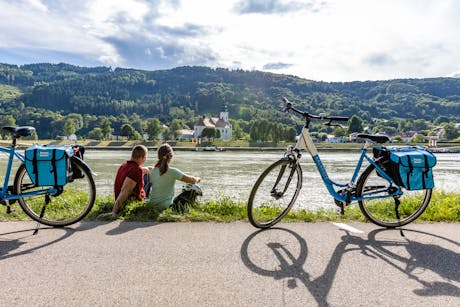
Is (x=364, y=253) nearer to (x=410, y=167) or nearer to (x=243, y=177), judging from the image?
(x=410, y=167)

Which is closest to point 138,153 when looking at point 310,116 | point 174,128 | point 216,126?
point 310,116

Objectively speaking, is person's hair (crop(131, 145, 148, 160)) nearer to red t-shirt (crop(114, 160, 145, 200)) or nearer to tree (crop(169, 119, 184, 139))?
red t-shirt (crop(114, 160, 145, 200))

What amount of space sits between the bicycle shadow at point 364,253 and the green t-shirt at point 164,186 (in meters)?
1.68

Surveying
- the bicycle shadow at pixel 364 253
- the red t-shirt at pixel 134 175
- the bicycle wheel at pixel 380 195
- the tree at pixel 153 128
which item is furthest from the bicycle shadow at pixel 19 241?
the tree at pixel 153 128

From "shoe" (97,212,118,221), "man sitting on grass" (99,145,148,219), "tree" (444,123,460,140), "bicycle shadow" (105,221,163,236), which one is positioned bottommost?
"tree" (444,123,460,140)

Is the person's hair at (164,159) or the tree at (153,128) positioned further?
the tree at (153,128)

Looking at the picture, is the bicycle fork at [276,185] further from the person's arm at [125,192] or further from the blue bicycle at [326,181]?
the person's arm at [125,192]

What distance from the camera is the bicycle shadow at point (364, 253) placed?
8.88ft

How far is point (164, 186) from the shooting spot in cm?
528

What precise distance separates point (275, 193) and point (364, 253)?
4.37 ft

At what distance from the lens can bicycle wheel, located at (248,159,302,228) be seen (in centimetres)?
420

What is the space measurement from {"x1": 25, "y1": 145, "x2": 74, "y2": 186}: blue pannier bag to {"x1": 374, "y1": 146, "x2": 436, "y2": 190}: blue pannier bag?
3.81 m

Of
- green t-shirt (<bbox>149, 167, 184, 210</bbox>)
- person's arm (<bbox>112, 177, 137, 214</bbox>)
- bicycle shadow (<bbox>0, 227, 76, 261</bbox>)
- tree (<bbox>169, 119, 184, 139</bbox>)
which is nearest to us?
bicycle shadow (<bbox>0, 227, 76, 261</bbox>)

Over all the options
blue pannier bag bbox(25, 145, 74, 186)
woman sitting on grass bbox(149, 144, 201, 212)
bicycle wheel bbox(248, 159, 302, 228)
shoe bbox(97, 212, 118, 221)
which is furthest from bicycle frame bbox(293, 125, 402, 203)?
blue pannier bag bbox(25, 145, 74, 186)
